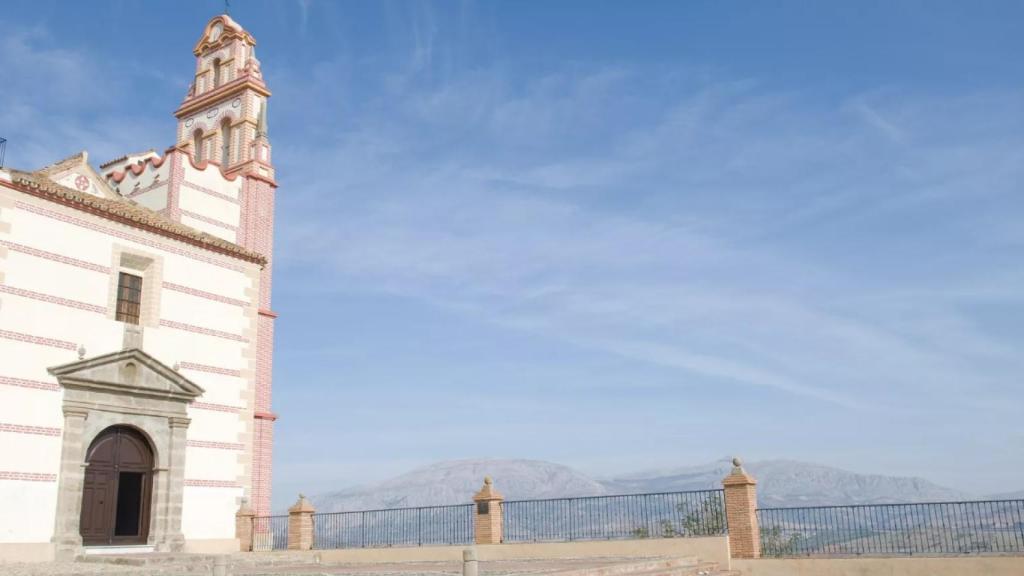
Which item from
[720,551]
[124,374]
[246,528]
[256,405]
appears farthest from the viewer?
[256,405]

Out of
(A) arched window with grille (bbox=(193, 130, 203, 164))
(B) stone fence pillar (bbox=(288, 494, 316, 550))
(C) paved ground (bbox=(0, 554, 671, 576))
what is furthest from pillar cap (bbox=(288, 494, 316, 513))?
(A) arched window with grille (bbox=(193, 130, 203, 164))

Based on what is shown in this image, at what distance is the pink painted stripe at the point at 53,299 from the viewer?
1816 centimetres

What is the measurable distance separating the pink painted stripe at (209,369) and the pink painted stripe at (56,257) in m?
2.94

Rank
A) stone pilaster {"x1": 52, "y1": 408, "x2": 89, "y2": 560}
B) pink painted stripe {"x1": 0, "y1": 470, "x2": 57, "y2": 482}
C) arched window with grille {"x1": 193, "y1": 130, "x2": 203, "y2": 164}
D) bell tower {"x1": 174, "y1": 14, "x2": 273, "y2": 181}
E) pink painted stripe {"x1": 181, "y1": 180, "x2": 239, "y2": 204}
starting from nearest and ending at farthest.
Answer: pink painted stripe {"x1": 0, "y1": 470, "x2": 57, "y2": 482} → stone pilaster {"x1": 52, "y1": 408, "x2": 89, "y2": 560} → pink painted stripe {"x1": 181, "y1": 180, "x2": 239, "y2": 204} → bell tower {"x1": 174, "y1": 14, "x2": 273, "y2": 181} → arched window with grille {"x1": 193, "y1": 130, "x2": 203, "y2": 164}

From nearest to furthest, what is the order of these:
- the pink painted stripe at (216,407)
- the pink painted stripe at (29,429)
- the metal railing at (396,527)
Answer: the pink painted stripe at (29,429)
the pink painted stripe at (216,407)
the metal railing at (396,527)

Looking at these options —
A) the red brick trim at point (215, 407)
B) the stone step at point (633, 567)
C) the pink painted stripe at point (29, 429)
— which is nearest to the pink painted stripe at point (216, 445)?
the red brick trim at point (215, 407)

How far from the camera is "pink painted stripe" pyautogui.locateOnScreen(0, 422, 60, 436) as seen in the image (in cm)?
1756

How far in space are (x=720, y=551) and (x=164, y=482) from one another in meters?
12.9

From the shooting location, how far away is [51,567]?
15492 mm

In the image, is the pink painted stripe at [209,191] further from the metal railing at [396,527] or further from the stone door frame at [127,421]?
the metal railing at [396,527]

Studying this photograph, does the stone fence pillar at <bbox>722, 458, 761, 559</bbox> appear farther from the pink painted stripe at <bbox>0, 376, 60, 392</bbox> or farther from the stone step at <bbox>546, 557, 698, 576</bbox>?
the pink painted stripe at <bbox>0, 376, 60, 392</bbox>

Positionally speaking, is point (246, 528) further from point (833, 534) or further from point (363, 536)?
point (833, 534)

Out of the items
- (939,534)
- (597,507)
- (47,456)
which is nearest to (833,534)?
(939,534)

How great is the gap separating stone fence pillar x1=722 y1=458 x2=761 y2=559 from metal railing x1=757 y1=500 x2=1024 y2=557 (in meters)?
0.78
